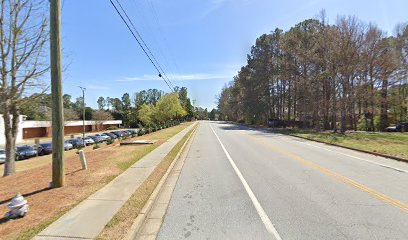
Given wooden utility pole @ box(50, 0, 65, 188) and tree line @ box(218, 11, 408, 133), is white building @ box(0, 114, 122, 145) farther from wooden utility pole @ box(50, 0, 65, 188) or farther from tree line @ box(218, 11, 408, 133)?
tree line @ box(218, 11, 408, 133)

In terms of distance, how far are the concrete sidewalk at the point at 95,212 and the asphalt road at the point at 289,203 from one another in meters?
1.20

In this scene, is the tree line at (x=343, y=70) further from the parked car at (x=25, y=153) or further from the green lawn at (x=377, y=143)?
the parked car at (x=25, y=153)

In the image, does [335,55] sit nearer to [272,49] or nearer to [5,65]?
[272,49]

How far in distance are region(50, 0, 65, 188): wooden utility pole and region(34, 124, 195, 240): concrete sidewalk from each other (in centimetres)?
154

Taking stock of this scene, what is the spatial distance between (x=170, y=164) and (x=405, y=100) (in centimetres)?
4579

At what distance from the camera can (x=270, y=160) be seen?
13.5m

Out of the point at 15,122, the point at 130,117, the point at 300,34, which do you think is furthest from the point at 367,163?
the point at 130,117

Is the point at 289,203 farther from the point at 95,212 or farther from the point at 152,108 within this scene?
the point at 152,108

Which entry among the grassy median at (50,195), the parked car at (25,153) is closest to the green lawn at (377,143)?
the grassy median at (50,195)

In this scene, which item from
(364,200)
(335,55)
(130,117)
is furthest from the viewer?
(130,117)

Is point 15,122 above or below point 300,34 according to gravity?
below

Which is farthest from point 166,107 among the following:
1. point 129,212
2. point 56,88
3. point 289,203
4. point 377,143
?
point 129,212

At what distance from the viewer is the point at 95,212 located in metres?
5.99

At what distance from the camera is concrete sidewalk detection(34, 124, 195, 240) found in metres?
4.90
